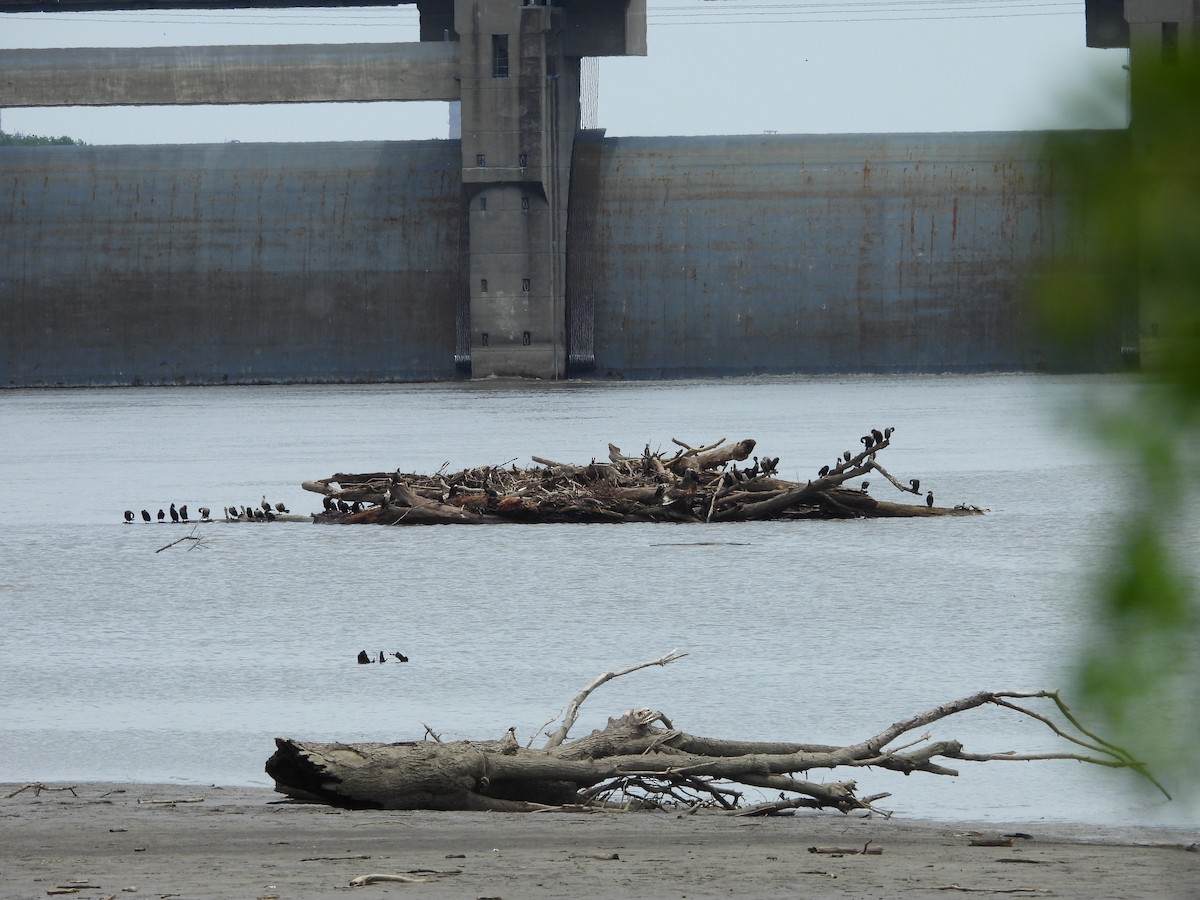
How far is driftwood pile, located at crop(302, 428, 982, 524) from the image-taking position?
1557cm

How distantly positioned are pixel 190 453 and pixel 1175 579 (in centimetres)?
2499

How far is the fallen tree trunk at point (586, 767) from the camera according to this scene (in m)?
5.48

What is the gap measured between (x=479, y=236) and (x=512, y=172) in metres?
1.90

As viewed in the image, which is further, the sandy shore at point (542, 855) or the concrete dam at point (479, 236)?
the concrete dam at point (479, 236)

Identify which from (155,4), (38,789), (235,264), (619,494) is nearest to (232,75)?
(155,4)

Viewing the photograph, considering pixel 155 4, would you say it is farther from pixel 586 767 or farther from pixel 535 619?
pixel 586 767

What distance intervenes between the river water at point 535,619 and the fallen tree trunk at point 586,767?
30cm

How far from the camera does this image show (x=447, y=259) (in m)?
46.8

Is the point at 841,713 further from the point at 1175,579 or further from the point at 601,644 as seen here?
the point at 1175,579

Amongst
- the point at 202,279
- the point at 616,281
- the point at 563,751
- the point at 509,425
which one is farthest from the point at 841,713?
the point at 202,279

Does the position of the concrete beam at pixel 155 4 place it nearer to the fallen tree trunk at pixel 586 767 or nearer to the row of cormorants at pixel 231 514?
the row of cormorants at pixel 231 514

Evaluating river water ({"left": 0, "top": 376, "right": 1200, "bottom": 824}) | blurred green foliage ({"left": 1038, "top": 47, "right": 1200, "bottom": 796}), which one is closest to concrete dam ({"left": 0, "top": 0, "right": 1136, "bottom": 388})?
river water ({"left": 0, "top": 376, "right": 1200, "bottom": 824})

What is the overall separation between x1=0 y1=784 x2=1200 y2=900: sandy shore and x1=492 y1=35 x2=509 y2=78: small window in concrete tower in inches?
1606

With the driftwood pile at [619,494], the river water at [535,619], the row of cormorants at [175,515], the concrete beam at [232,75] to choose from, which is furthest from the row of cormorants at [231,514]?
the concrete beam at [232,75]
